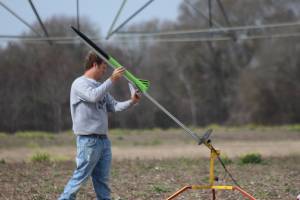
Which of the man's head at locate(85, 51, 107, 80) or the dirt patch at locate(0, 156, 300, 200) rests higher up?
the man's head at locate(85, 51, 107, 80)

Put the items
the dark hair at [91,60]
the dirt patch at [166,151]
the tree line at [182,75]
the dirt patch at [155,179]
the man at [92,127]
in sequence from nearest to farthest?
the man at [92,127]
the dark hair at [91,60]
the dirt patch at [155,179]
the dirt patch at [166,151]
the tree line at [182,75]

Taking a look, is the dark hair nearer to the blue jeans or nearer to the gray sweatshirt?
the gray sweatshirt

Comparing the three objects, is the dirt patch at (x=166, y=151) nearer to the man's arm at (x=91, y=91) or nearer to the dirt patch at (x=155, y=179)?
the dirt patch at (x=155, y=179)

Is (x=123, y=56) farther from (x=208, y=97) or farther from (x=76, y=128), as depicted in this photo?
(x=76, y=128)

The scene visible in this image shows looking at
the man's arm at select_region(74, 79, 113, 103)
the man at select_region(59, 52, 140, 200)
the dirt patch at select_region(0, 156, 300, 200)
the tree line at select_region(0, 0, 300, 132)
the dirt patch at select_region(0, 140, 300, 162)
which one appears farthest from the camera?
the tree line at select_region(0, 0, 300, 132)

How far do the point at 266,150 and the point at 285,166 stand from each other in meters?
5.47

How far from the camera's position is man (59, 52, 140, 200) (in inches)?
269

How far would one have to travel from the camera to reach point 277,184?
10234 millimetres

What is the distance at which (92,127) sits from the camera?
270 inches

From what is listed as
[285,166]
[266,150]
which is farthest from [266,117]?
[285,166]

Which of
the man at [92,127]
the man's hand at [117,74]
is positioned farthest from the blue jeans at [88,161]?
the man's hand at [117,74]

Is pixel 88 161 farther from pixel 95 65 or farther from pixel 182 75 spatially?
pixel 182 75

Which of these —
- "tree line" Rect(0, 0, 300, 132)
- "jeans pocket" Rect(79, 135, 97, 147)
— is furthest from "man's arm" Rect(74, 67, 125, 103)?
"tree line" Rect(0, 0, 300, 132)

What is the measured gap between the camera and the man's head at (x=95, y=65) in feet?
23.1
